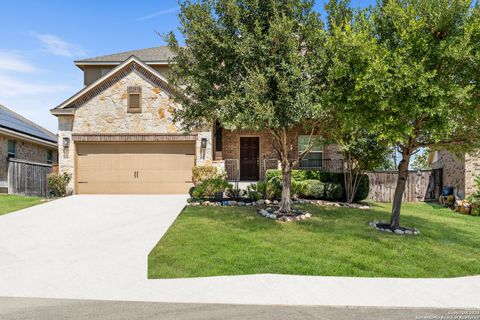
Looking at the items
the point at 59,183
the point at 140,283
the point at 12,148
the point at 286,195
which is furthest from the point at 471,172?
the point at 12,148

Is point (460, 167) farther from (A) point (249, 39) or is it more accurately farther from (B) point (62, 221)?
(B) point (62, 221)

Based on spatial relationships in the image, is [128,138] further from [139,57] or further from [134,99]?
[139,57]

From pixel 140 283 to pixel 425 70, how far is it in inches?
320

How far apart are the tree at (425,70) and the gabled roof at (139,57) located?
14226mm

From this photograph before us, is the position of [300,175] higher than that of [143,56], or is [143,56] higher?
[143,56]

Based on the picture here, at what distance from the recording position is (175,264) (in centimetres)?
631

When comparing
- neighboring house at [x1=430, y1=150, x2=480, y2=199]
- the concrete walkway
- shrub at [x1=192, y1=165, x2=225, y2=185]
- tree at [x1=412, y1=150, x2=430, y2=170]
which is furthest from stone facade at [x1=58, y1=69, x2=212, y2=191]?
tree at [x1=412, y1=150, x2=430, y2=170]

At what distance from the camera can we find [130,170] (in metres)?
15.6

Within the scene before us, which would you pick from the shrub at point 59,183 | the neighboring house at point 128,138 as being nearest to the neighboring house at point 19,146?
the shrub at point 59,183

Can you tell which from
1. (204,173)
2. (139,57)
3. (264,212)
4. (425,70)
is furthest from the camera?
(139,57)

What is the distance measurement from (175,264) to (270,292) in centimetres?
221

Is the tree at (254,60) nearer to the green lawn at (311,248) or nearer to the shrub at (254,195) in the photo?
the green lawn at (311,248)

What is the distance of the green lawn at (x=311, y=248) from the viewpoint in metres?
6.04

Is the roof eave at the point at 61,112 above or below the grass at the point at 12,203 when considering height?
above
